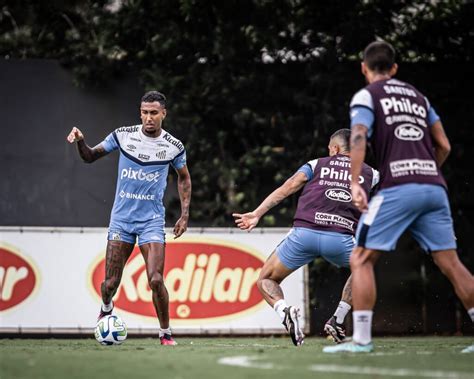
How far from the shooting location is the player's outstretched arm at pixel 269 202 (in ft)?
28.6

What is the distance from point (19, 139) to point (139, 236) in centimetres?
564

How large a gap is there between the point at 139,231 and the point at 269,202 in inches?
55.7

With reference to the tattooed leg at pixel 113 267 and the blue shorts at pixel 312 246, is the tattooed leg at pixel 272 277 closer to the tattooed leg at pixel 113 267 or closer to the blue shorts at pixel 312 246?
the blue shorts at pixel 312 246

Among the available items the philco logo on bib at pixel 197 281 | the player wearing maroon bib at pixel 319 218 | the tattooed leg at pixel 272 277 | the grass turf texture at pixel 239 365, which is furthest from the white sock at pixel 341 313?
the philco logo on bib at pixel 197 281

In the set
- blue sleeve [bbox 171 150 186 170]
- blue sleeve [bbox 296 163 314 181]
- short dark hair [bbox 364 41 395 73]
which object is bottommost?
blue sleeve [bbox 296 163 314 181]

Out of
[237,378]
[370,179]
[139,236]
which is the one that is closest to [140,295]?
[139,236]

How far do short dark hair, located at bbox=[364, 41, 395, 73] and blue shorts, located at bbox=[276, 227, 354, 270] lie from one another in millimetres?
2605

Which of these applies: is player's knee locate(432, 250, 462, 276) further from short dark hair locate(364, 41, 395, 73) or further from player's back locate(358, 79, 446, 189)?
short dark hair locate(364, 41, 395, 73)

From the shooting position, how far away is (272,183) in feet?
48.9

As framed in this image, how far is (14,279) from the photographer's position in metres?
12.9

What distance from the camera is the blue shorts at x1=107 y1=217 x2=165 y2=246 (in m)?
9.41

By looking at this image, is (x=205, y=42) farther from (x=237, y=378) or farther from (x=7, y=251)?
(x=237, y=378)

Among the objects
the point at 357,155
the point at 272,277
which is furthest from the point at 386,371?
the point at 272,277

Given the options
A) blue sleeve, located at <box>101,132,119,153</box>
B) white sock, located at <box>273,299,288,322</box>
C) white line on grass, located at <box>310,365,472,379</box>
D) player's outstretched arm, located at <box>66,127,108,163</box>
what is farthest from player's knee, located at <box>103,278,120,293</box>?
white line on grass, located at <box>310,365,472,379</box>
